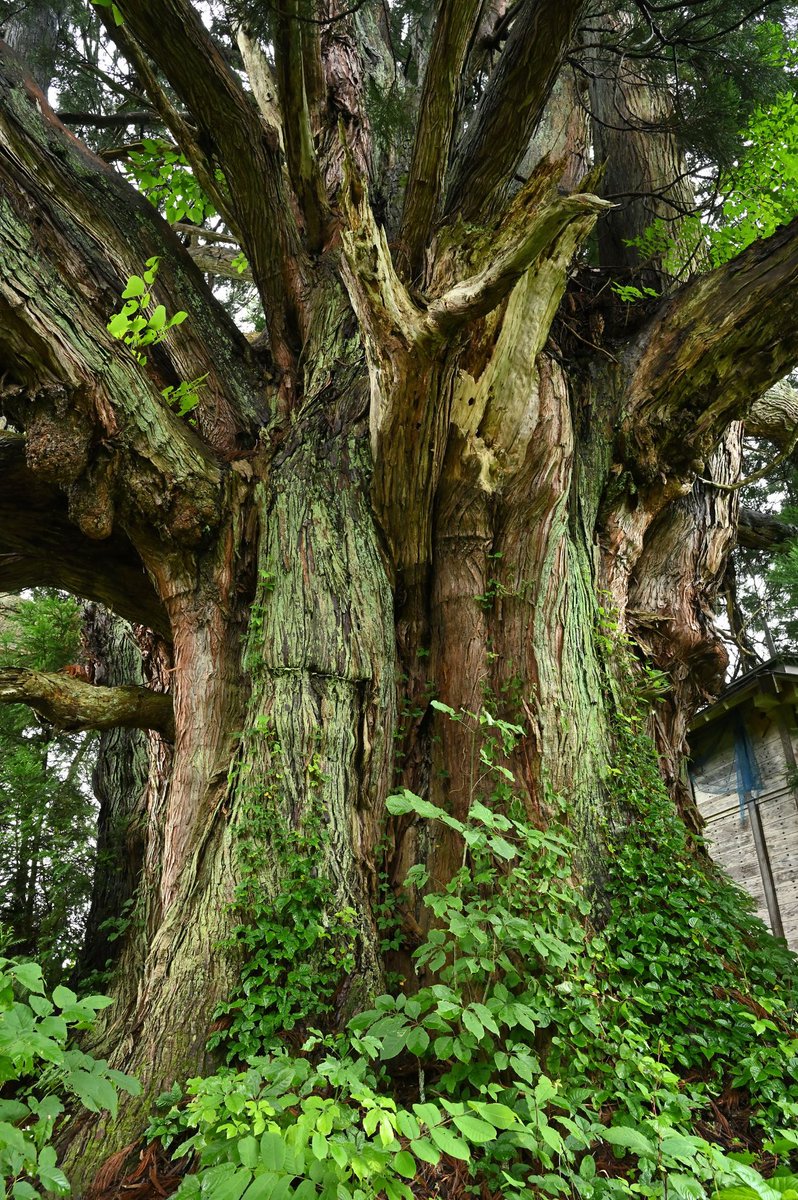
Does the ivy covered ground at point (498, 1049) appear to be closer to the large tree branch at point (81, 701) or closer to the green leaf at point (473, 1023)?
the green leaf at point (473, 1023)

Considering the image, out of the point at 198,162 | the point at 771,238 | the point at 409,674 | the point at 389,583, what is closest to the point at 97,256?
the point at 198,162

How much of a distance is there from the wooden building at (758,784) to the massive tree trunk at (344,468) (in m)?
3.24

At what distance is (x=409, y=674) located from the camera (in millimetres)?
3391

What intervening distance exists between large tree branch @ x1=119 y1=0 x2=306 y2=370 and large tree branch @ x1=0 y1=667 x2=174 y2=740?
6.92ft

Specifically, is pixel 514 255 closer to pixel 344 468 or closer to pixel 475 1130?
pixel 344 468

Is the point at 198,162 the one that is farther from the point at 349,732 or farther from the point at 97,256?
the point at 349,732

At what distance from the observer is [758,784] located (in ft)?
24.2

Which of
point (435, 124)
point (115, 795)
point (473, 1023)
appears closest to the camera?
point (473, 1023)

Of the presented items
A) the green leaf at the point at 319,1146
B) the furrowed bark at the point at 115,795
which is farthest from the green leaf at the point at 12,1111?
the furrowed bark at the point at 115,795

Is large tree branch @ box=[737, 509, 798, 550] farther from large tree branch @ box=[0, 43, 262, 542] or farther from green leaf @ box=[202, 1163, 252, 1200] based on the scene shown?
green leaf @ box=[202, 1163, 252, 1200]

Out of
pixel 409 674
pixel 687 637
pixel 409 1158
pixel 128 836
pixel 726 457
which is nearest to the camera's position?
pixel 409 1158

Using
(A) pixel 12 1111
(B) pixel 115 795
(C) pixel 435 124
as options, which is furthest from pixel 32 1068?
(B) pixel 115 795

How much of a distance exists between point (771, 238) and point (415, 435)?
220 cm

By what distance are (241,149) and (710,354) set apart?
259cm
